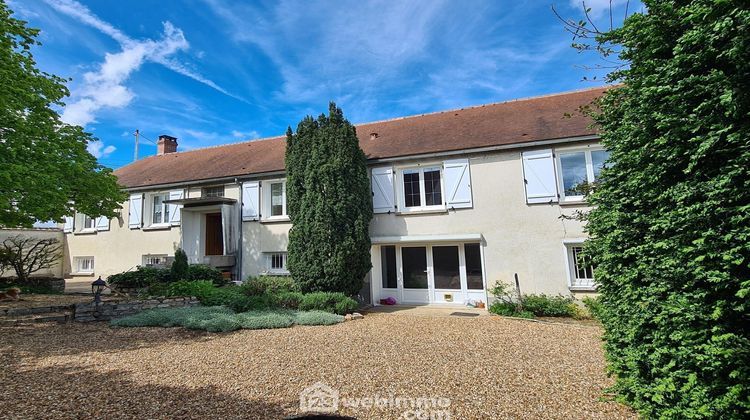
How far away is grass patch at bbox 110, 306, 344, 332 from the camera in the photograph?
7.93m

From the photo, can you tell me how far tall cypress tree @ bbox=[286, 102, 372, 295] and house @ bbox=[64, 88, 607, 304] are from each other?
52.2 inches

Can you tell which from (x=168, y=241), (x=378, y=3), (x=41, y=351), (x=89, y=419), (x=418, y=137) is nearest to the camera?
(x=89, y=419)

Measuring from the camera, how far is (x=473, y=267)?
1120 cm

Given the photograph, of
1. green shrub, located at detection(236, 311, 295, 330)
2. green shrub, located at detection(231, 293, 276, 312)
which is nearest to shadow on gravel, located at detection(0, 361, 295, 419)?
green shrub, located at detection(236, 311, 295, 330)

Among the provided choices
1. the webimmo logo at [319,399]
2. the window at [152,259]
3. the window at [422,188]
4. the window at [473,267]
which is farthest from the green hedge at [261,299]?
the window at [152,259]

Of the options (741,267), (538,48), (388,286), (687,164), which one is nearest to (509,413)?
(741,267)

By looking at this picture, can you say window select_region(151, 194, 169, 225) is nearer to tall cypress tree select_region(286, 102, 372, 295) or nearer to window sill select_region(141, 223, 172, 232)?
window sill select_region(141, 223, 172, 232)

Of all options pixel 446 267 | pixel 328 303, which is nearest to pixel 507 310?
pixel 446 267

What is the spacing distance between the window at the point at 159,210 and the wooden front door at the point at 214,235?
73.9 inches

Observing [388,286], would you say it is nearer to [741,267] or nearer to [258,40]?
[258,40]

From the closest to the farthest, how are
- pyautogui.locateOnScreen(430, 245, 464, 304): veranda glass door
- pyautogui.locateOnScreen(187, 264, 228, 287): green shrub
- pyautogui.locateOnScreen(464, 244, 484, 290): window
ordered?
pyautogui.locateOnScreen(464, 244, 484, 290): window → pyautogui.locateOnScreen(430, 245, 464, 304): veranda glass door → pyautogui.locateOnScreen(187, 264, 228, 287): green shrub

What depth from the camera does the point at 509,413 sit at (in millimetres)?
3705

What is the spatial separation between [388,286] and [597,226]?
29.2ft

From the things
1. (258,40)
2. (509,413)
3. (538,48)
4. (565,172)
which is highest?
(258,40)
